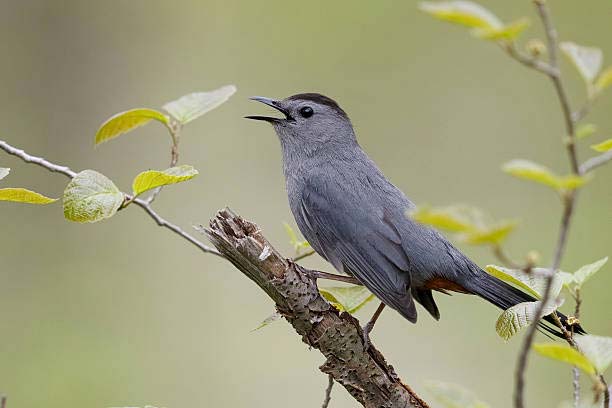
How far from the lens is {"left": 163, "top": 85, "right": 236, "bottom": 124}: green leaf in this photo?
2.37 meters

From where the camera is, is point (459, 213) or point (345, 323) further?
point (345, 323)

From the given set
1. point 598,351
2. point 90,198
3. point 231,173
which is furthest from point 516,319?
point 231,173

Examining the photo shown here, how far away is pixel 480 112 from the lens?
7637 mm

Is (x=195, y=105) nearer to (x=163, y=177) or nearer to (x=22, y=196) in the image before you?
(x=163, y=177)

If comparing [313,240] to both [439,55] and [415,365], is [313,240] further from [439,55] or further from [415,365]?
[439,55]

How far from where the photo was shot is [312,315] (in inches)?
91.9

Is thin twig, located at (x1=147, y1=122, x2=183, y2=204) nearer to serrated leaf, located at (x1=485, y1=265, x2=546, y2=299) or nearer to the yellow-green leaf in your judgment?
serrated leaf, located at (x1=485, y1=265, x2=546, y2=299)

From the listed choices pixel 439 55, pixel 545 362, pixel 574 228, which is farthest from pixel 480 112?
pixel 545 362

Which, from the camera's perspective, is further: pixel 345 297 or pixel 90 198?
pixel 345 297

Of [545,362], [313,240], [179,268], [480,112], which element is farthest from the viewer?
[480,112]

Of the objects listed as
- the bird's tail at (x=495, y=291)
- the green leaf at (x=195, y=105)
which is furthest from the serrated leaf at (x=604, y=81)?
the bird's tail at (x=495, y=291)

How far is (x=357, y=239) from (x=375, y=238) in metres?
0.07

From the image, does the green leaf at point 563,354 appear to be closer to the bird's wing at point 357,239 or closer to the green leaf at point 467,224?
the green leaf at point 467,224

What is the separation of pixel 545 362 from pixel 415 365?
104 centimetres
